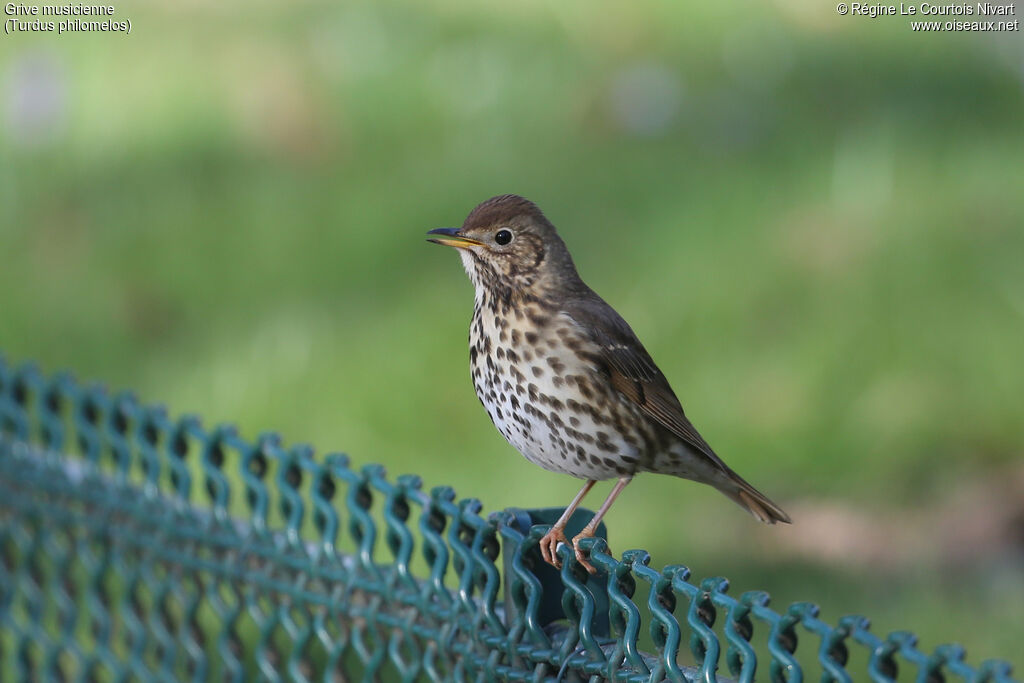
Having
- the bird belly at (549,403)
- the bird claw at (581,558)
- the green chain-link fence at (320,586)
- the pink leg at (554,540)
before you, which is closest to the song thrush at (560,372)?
the bird belly at (549,403)

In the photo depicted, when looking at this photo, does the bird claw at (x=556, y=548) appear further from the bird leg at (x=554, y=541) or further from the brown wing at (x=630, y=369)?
the brown wing at (x=630, y=369)

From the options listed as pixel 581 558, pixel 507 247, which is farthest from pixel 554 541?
pixel 507 247

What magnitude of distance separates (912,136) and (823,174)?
0.40 m

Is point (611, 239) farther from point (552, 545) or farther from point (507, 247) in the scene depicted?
point (552, 545)

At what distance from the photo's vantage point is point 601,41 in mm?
6684

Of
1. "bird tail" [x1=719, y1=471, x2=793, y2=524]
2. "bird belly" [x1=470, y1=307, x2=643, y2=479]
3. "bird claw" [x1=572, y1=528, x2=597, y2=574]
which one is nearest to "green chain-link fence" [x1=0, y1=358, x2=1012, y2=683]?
"bird claw" [x1=572, y1=528, x2=597, y2=574]

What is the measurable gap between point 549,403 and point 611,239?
253cm

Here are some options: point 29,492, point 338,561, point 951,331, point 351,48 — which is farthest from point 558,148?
point 338,561

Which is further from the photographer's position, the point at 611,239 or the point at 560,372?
the point at 611,239

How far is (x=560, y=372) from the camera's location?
312 centimetres

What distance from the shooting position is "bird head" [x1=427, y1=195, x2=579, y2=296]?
3.26 metres

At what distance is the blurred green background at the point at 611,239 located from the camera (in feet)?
14.9

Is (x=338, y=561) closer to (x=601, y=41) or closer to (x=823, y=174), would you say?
(x=823, y=174)

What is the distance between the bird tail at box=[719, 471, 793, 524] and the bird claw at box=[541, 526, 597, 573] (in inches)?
34.9
